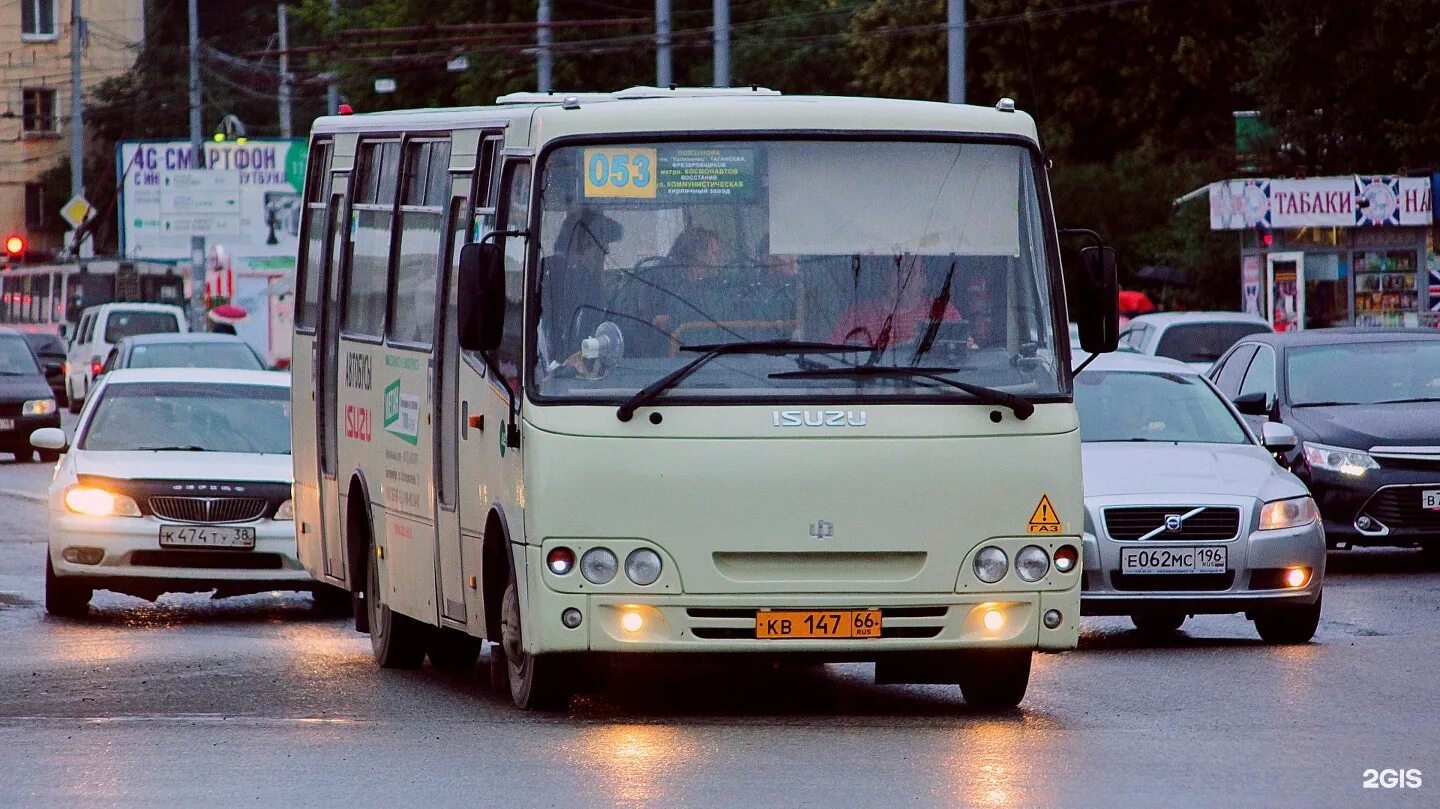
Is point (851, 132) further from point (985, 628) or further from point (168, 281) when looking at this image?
point (168, 281)

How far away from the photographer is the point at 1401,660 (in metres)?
13.3

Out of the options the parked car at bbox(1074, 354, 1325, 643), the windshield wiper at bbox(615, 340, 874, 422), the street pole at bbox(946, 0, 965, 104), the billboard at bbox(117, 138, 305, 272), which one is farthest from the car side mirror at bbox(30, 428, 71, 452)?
the billboard at bbox(117, 138, 305, 272)

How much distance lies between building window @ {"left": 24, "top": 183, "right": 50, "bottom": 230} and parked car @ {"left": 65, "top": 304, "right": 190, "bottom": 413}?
53.8 m

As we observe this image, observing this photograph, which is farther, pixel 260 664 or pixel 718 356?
pixel 260 664

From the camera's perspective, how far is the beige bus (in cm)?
1038

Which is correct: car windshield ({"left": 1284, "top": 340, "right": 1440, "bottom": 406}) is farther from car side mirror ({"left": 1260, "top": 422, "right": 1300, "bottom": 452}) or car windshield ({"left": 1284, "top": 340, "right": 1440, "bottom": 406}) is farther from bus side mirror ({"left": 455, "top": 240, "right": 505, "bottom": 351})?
bus side mirror ({"left": 455, "top": 240, "right": 505, "bottom": 351})

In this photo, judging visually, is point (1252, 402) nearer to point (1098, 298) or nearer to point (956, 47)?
point (1098, 298)

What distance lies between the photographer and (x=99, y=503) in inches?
659

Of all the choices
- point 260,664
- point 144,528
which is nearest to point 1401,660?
point 260,664

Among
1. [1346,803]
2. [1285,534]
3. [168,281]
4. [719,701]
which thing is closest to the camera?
[1346,803]

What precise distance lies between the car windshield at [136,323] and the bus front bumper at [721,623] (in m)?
37.9

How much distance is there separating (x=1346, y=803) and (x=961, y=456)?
2.43 meters

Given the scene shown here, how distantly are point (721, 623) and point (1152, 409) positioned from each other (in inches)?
246

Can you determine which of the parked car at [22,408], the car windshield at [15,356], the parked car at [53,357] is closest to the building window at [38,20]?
the parked car at [53,357]
